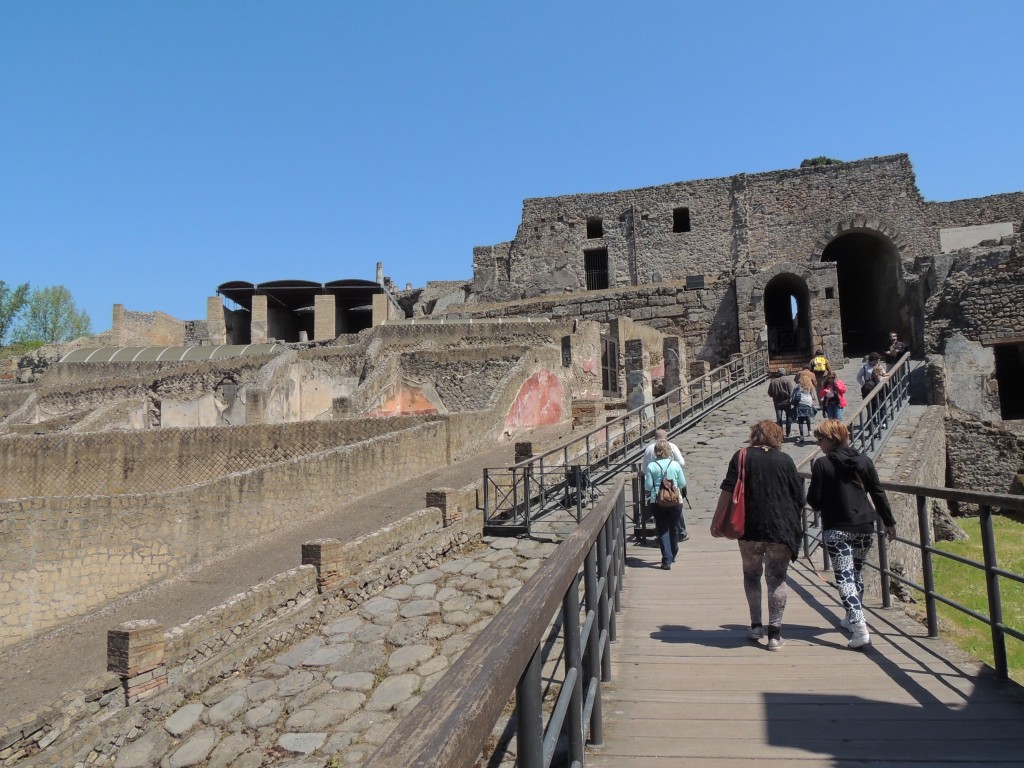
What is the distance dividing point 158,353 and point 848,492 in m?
28.9

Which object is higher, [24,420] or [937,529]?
[24,420]

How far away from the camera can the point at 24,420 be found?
21.5 m

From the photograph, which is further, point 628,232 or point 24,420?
point 628,232

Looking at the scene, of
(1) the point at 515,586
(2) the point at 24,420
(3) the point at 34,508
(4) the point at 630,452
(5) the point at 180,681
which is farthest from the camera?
(2) the point at 24,420

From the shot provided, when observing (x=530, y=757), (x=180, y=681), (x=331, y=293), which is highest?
(x=331, y=293)

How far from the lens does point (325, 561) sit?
789 cm

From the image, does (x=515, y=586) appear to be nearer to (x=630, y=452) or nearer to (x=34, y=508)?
(x=630, y=452)

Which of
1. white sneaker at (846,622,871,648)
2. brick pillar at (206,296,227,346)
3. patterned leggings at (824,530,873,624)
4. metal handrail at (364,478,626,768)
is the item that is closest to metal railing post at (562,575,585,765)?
metal handrail at (364,478,626,768)

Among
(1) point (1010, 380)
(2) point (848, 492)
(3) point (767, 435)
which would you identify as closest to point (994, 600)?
(2) point (848, 492)

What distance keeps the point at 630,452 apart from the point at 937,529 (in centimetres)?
592

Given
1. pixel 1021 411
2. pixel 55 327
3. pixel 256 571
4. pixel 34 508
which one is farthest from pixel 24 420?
pixel 55 327

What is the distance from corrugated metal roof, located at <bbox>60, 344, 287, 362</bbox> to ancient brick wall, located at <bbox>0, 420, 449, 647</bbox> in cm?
1723

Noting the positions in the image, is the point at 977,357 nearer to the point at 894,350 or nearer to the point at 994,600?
the point at 894,350

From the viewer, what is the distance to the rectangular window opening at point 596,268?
106ft
